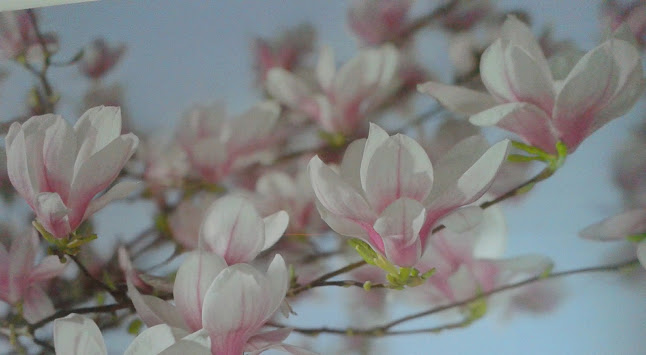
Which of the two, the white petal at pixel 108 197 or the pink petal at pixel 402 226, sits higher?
the white petal at pixel 108 197

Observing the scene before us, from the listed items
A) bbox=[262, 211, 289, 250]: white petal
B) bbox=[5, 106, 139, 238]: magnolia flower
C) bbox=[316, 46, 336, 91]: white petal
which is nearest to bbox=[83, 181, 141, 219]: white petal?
bbox=[5, 106, 139, 238]: magnolia flower

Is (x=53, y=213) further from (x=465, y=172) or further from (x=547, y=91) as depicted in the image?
(x=547, y=91)

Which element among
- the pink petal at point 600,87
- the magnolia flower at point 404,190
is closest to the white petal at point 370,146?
the magnolia flower at point 404,190

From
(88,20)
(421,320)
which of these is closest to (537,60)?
(421,320)

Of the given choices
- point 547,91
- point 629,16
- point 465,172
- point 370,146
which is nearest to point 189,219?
point 370,146

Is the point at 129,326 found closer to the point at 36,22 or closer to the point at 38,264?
the point at 38,264

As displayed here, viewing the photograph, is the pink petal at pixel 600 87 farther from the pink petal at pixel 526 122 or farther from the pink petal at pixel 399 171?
the pink petal at pixel 399 171
